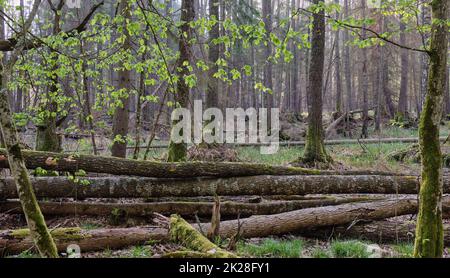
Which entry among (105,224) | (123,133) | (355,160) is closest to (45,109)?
(123,133)

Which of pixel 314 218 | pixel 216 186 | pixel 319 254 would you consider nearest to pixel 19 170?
pixel 319 254

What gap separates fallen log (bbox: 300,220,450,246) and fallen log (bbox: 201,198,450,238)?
0.15m

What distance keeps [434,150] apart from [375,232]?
2.94 m

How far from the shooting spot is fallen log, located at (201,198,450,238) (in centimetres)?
674

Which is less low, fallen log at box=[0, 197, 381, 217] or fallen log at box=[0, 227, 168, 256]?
fallen log at box=[0, 197, 381, 217]

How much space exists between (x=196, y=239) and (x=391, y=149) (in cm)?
1392

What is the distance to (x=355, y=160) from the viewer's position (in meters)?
15.0

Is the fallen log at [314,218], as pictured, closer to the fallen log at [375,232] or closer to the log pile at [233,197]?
the log pile at [233,197]

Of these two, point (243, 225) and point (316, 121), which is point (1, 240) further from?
point (316, 121)

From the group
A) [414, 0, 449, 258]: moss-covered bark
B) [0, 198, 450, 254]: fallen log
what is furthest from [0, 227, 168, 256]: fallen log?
[414, 0, 449, 258]: moss-covered bark

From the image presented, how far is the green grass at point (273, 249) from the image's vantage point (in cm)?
592

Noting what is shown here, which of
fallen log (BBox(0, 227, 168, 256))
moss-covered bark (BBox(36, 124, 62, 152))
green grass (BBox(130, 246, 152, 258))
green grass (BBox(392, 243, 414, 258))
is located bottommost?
green grass (BBox(392, 243, 414, 258))

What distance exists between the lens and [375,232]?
7047 mm

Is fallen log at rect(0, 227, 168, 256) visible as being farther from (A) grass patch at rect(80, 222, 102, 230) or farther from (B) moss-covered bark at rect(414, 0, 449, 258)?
(B) moss-covered bark at rect(414, 0, 449, 258)
